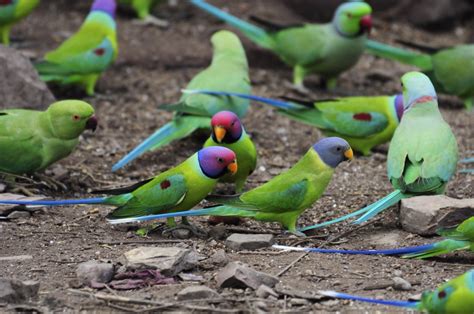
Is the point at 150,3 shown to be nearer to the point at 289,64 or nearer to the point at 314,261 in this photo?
the point at 289,64

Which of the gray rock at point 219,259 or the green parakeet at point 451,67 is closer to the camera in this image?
the gray rock at point 219,259

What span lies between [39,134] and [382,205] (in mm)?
2252

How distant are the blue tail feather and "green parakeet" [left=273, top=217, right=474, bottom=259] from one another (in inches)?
14.4

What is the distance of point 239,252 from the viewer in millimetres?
4797

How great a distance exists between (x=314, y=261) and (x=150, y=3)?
5293 millimetres

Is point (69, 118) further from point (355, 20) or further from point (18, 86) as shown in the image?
point (355, 20)

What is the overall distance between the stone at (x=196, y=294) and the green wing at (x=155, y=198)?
108cm

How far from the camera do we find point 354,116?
6.79 metres

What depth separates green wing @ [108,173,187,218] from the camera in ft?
16.7

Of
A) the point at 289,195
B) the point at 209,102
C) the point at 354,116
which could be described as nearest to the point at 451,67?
the point at 354,116

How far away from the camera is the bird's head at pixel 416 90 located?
228 inches

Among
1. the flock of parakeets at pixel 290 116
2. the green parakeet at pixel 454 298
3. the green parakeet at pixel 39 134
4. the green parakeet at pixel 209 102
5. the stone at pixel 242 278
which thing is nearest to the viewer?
the green parakeet at pixel 454 298

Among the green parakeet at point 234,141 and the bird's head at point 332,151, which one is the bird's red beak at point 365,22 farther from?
the bird's head at point 332,151

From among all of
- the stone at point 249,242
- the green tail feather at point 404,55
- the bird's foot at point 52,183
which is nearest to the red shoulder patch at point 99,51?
the bird's foot at point 52,183
